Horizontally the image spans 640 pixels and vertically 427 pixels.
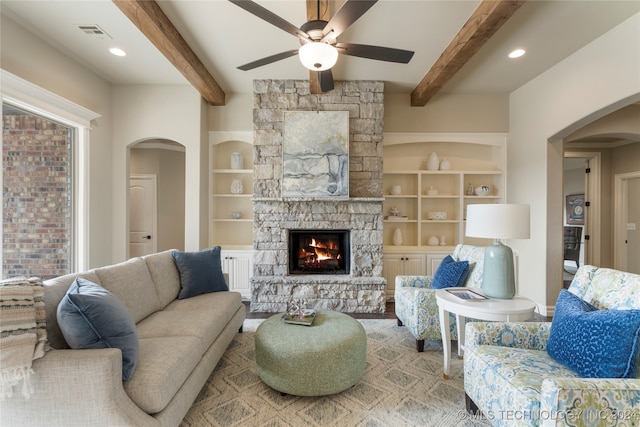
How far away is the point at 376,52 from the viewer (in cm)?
217

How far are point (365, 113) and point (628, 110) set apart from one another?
3481mm

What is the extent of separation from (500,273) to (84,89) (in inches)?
191

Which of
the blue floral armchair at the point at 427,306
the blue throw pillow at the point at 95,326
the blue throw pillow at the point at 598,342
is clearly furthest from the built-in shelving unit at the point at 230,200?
the blue throw pillow at the point at 598,342

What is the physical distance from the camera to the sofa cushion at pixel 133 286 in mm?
1956

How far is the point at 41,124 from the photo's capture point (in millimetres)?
2957

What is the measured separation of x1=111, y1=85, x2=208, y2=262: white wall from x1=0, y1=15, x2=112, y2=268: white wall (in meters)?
0.10

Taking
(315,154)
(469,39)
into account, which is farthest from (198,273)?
(469,39)

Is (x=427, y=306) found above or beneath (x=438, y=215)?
beneath

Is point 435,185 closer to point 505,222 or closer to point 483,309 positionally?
point 505,222

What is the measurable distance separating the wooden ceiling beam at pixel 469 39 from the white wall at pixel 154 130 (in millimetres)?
3149

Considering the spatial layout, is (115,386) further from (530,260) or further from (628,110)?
(628,110)

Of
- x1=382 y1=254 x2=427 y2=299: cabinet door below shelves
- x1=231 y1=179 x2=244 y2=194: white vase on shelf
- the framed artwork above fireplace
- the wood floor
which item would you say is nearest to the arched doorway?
x1=231 y1=179 x2=244 y2=194: white vase on shelf

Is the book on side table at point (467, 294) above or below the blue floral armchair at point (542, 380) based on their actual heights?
above

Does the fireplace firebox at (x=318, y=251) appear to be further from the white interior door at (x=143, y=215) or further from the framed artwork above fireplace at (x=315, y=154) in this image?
the white interior door at (x=143, y=215)
